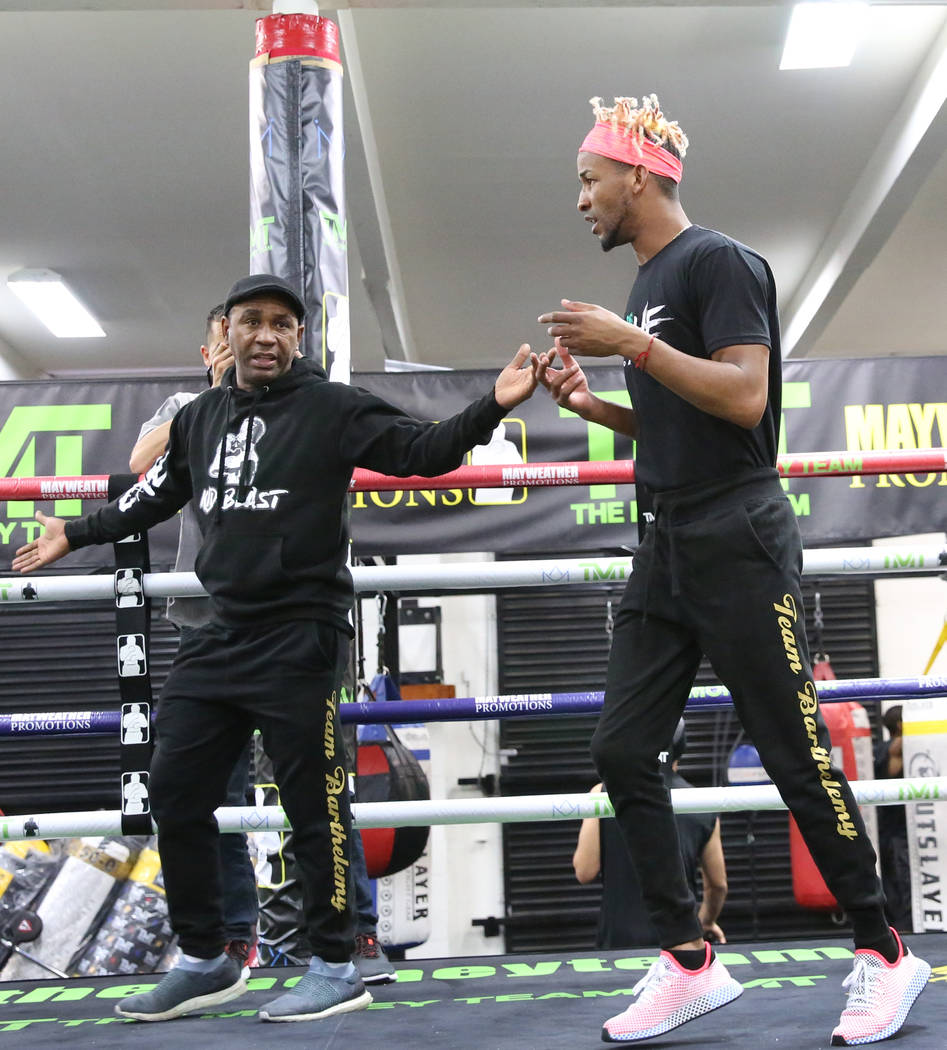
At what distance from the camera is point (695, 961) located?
1938 millimetres

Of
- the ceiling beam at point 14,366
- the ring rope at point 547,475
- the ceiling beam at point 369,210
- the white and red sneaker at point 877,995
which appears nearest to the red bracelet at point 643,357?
the ring rope at point 547,475

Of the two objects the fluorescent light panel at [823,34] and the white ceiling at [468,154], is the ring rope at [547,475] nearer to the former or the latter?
the white ceiling at [468,154]

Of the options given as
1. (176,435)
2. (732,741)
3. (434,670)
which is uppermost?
(176,435)

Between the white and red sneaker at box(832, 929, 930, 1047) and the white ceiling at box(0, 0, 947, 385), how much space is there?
11.8ft

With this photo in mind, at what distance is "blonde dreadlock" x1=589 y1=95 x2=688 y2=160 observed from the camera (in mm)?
2062

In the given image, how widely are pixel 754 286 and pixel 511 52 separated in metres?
4.24

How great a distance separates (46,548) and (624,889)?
2.26 meters

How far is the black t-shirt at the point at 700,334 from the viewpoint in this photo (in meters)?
1.92

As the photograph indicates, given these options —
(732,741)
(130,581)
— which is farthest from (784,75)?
(130,581)

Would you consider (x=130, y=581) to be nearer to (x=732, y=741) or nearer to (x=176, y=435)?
(x=176, y=435)

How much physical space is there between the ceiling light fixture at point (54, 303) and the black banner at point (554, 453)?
3.66 m

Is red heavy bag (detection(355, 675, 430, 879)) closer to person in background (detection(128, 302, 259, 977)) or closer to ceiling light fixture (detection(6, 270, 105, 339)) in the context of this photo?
person in background (detection(128, 302, 259, 977))

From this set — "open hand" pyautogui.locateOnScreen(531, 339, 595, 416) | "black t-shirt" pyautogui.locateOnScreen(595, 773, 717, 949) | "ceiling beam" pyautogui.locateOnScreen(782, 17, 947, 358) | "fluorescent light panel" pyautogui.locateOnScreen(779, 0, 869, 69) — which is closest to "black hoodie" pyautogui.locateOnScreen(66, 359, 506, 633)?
"open hand" pyautogui.locateOnScreen(531, 339, 595, 416)

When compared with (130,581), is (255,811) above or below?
below
